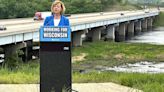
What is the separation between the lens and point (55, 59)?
8078mm

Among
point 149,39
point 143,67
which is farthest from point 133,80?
point 149,39

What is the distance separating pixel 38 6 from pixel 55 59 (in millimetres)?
107969

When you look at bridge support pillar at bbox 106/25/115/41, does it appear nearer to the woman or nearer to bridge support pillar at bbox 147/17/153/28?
bridge support pillar at bbox 147/17/153/28

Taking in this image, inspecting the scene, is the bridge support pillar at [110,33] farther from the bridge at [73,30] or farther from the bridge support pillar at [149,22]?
the bridge support pillar at [149,22]

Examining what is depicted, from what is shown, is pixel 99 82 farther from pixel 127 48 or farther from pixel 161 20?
pixel 161 20

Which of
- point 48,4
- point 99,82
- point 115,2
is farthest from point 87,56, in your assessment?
point 115,2

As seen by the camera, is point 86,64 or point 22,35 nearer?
point 22,35

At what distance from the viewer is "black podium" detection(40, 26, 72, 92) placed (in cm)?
784

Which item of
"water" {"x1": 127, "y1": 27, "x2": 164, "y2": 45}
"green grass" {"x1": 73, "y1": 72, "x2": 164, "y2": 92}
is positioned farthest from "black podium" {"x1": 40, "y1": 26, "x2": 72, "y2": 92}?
"water" {"x1": 127, "y1": 27, "x2": 164, "y2": 45}

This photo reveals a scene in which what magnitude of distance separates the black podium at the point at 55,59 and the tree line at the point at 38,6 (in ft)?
278

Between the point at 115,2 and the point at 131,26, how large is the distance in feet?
185

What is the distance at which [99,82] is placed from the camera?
11430 mm

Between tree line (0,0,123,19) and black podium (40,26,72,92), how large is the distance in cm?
8481

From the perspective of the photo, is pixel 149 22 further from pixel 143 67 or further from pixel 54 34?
pixel 54 34
